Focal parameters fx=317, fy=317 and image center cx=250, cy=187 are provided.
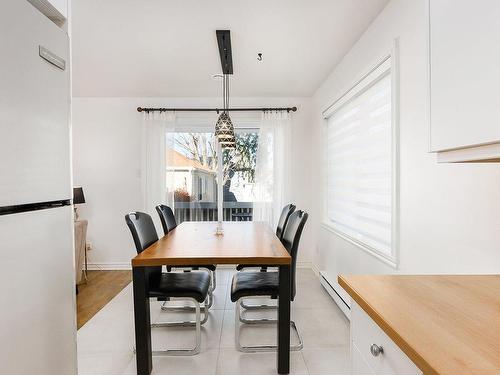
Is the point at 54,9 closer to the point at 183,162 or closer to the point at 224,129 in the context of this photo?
the point at 224,129

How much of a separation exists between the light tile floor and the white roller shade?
800 mm

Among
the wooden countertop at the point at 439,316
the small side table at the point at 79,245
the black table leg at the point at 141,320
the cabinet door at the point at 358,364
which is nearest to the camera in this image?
the wooden countertop at the point at 439,316

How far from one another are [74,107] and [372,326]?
4.76m

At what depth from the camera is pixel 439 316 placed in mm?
851

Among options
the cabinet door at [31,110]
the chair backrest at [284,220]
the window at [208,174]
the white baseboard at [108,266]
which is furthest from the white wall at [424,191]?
the white baseboard at [108,266]

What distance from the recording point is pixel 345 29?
254 centimetres

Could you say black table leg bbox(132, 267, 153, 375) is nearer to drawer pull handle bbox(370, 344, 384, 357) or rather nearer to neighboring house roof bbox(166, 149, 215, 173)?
drawer pull handle bbox(370, 344, 384, 357)

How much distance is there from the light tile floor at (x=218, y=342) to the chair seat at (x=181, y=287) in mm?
449

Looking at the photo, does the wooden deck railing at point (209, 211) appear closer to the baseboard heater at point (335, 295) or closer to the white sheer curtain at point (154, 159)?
Answer: the white sheer curtain at point (154, 159)

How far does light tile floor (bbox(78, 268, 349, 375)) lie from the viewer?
215 cm

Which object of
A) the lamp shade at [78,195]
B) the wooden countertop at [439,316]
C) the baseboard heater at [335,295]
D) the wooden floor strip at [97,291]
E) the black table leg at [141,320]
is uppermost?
the lamp shade at [78,195]

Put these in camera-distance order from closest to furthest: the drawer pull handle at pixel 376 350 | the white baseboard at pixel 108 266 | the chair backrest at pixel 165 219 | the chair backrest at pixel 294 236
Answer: the drawer pull handle at pixel 376 350 < the chair backrest at pixel 294 236 < the chair backrest at pixel 165 219 < the white baseboard at pixel 108 266

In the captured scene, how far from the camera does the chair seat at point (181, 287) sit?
222cm

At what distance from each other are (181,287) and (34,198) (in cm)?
134
